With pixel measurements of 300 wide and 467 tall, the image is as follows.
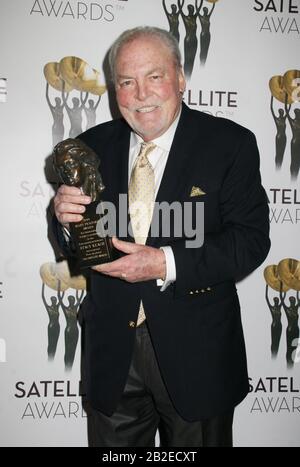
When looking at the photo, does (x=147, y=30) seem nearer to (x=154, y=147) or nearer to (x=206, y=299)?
(x=154, y=147)

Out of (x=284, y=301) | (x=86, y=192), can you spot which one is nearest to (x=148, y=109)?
(x=86, y=192)

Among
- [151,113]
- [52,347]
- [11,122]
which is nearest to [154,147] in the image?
[151,113]

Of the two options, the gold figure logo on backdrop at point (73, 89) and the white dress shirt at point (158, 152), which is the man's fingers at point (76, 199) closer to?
the white dress shirt at point (158, 152)

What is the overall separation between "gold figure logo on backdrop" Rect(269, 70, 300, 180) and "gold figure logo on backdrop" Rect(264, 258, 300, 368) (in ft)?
1.38

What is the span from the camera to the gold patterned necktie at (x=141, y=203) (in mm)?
1506

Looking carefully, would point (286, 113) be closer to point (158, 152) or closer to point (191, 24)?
point (191, 24)

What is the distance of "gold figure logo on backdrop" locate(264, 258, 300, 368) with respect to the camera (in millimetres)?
2297

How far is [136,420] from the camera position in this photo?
64.1 inches

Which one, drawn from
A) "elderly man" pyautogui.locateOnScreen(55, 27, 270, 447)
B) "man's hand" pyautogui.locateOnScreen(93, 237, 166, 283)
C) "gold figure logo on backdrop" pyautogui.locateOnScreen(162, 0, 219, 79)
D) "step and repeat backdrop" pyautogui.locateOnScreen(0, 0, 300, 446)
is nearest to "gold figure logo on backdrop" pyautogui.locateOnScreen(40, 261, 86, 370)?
"step and repeat backdrop" pyautogui.locateOnScreen(0, 0, 300, 446)

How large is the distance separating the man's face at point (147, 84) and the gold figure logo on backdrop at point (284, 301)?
3.42ft

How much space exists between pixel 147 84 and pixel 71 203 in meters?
0.41

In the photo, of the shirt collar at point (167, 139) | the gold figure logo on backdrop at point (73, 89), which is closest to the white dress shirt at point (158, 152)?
the shirt collar at point (167, 139)

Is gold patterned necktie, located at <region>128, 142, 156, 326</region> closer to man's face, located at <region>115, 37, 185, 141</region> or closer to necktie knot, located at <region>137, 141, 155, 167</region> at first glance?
necktie knot, located at <region>137, 141, 155, 167</region>
